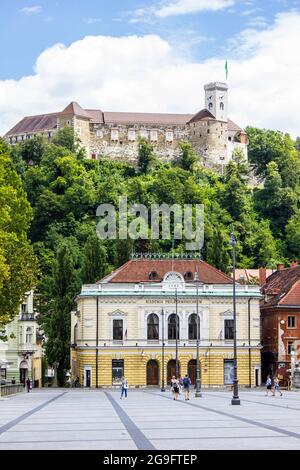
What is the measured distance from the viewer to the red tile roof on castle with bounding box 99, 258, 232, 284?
90875 mm

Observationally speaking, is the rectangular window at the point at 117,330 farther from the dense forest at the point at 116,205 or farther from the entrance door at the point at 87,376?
the dense forest at the point at 116,205

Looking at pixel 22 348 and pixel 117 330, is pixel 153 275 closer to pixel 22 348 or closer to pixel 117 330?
pixel 117 330

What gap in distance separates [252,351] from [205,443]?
211 ft

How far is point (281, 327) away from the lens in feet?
293

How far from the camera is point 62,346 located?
9238cm

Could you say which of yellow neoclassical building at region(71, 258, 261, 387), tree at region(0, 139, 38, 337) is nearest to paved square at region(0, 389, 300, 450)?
tree at region(0, 139, 38, 337)

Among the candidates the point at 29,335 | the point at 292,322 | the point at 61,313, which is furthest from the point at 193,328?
the point at 29,335

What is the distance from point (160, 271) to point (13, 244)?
42769mm

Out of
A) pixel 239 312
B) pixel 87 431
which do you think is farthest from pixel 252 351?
pixel 87 431

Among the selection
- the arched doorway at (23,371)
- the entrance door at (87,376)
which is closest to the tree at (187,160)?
the arched doorway at (23,371)

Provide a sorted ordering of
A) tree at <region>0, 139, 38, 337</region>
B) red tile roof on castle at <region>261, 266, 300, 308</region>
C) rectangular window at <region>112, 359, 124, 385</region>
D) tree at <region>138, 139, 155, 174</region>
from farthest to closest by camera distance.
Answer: tree at <region>138, 139, 155, 174</region>
red tile roof on castle at <region>261, 266, 300, 308</region>
rectangular window at <region>112, 359, 124, 385</region>
tree at <region>0, 139, 38, 337</region>

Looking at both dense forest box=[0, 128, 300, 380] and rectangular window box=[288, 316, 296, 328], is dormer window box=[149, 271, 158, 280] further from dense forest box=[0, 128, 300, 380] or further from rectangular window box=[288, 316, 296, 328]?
rectangular window box=[288, 316, 296, 328]

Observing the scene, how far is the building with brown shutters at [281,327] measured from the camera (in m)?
88.3
